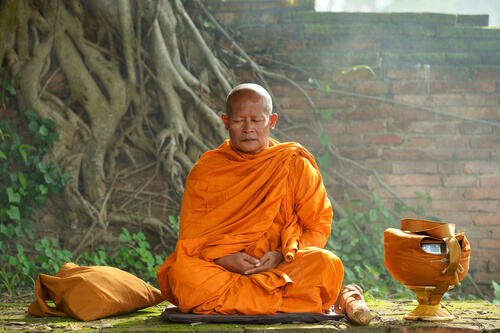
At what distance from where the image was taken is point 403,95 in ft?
18.2

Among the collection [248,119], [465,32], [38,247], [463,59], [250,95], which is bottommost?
[38,247]

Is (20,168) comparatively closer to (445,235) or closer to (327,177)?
(327,177)

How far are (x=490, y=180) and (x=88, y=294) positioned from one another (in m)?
3.93

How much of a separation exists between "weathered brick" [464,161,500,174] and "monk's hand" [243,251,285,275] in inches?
118

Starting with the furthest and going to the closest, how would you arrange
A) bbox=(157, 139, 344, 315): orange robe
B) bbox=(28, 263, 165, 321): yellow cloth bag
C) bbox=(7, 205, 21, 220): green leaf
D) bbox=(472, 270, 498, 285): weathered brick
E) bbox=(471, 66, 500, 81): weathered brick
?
bbox=(471, 66, 500, 81): weathered brick, bbox=(472, 270, 498, 285): weathered brick, bbox=(7, 205, 21, 220): green leaf, bbox=(28, 263, 165, 321): yellow cloth bag, bbox=(157, 139, 344, 315): orange robe

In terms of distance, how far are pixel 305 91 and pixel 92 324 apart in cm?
338

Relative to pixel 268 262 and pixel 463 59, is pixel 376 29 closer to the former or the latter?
pixel 463 59

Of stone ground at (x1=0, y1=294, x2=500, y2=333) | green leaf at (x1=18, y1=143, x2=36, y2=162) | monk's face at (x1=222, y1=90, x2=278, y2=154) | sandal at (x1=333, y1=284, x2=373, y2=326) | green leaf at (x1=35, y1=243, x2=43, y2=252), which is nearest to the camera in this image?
stone ground at (x1=0, y1=294, x2=500, y2=333)

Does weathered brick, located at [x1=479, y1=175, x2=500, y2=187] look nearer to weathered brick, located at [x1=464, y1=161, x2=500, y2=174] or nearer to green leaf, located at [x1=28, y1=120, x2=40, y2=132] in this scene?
weathered brick, located at [x1=464, y1=161, x2=500, y2=174]

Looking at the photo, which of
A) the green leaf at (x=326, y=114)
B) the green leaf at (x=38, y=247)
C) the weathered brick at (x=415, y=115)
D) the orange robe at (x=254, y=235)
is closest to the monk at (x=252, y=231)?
the orange robe at (x=254, y=235)

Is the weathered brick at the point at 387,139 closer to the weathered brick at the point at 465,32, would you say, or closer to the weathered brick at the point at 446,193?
the weathered brick at the point at 446,193

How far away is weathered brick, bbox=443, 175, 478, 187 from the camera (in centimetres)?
539

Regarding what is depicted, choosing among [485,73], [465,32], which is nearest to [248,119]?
[485,73]

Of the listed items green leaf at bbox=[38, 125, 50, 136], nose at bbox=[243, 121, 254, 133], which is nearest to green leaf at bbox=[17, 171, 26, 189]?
green leaf at bbox=[38, 125, 50, 136]
